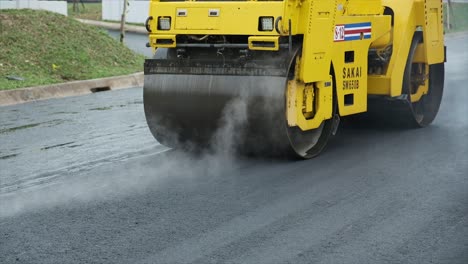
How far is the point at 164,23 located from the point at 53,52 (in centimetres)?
857

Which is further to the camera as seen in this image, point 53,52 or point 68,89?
point 53,52

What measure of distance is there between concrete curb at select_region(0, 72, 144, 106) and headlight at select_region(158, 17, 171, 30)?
544cm

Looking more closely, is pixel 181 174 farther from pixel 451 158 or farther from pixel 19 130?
pixel 19 130

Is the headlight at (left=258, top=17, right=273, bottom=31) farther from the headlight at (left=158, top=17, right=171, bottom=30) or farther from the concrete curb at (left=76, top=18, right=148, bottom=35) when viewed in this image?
the concrete curb at (left=76, top=18, right=148, bottom=35)

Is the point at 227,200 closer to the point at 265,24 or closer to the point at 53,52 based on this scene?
the point at 265,24

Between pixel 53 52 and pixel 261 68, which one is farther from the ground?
pixel 53 52

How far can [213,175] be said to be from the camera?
7.89 meters

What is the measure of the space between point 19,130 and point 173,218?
16.0ft

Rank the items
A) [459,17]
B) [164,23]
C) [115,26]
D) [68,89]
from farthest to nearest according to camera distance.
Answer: [459,17], [115,26], [68,89], [164,23]

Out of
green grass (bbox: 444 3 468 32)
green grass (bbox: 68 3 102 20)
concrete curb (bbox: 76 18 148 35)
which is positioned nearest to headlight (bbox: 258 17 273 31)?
concrete curb (bbox: 76 18 148 35)

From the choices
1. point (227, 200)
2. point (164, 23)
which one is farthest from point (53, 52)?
point (227, 200)

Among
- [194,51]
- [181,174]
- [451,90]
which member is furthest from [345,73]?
[451,90]

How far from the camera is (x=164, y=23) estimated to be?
873 cm

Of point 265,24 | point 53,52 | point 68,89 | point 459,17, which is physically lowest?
point 68,89
